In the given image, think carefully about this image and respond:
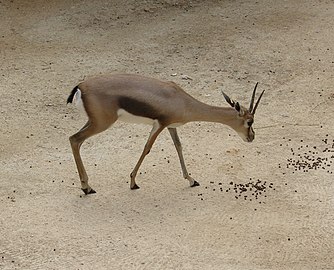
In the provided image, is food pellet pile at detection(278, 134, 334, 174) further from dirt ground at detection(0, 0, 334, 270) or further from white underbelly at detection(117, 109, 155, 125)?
white underbelly at detection(117, 109, 155, 125)

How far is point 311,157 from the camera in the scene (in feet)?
33.1

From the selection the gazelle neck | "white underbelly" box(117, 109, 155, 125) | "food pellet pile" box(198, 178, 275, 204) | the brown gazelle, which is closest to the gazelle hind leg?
the brown gazelle

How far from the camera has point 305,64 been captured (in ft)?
42.5

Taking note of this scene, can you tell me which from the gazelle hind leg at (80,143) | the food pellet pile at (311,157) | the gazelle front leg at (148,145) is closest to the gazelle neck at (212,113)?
the gazelle front leg at (148,145)

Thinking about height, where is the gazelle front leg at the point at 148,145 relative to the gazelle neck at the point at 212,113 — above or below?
below

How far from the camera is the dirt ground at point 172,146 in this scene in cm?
812

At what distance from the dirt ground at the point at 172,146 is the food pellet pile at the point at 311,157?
1.0 inches

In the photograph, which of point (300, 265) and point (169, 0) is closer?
point (300, 265)

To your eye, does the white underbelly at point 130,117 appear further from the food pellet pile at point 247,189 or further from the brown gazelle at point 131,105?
the food pellet pile at point 247,189

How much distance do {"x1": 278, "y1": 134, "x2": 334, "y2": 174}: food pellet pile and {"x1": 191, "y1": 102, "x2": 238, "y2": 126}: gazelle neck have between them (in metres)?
0.98

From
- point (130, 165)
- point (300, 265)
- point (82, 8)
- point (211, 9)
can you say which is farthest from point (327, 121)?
point (82, 8)

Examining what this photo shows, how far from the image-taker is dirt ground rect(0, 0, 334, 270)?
812cm

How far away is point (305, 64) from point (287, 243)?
5.40 m

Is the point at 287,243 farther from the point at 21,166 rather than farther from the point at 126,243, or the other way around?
the point at 21,166
